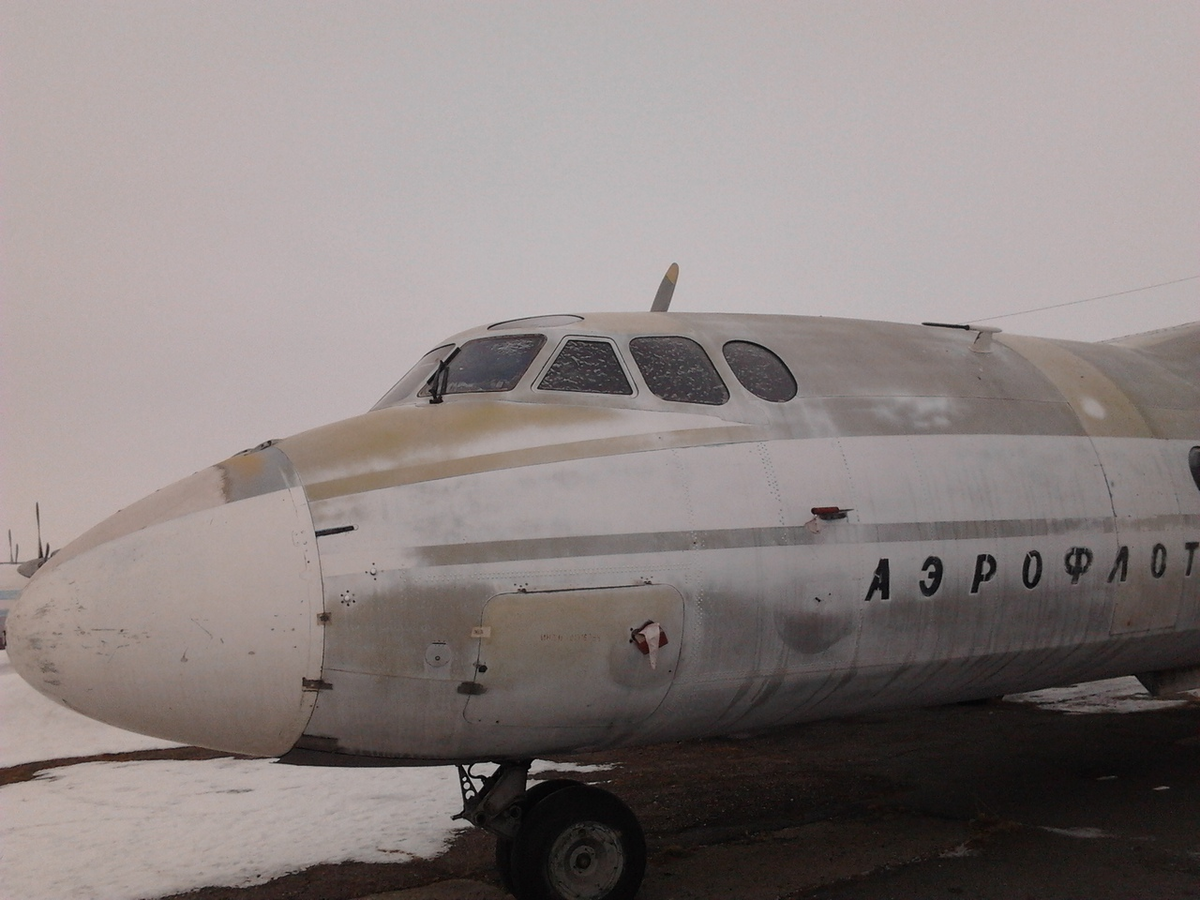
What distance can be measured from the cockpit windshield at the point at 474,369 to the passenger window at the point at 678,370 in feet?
2.18

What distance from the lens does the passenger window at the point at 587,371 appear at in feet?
18.6

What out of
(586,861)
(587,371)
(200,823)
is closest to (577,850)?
(586,861)

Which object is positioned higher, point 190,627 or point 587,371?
point 587,371

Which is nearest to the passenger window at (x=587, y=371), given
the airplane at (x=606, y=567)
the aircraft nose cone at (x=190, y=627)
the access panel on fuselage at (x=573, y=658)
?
the airplane at (x=606, y=567)

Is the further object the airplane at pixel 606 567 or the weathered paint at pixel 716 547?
the weathered paint at pixel 716 547

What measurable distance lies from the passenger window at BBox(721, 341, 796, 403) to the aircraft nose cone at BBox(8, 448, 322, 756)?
2836 mm

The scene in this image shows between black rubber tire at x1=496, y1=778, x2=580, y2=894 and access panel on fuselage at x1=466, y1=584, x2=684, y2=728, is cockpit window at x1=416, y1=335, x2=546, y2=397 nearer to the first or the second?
access panel on fuselage at x1=466, y1=584, x2=684, y2=728

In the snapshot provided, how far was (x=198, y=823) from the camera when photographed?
8.23 m

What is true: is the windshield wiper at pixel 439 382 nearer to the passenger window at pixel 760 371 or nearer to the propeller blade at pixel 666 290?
the passenger window at pixel 760 371

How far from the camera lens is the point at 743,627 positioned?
17.4ft

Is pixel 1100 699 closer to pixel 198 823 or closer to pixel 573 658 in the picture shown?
pixel 573 658

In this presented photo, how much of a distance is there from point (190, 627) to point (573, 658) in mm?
1887

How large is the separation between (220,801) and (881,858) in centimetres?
611

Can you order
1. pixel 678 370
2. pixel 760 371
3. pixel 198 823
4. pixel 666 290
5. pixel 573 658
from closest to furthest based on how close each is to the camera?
pixel 573 658 < pixel 678 370 < pixel 760 371 < pixel 198 823 < pixel 666 290
